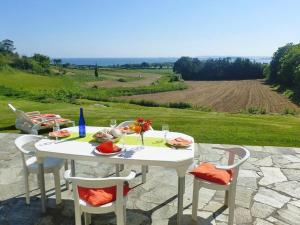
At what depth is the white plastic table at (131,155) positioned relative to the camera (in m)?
3.26

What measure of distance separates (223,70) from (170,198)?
7256 cm

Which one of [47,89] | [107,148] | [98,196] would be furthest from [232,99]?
[98,196]

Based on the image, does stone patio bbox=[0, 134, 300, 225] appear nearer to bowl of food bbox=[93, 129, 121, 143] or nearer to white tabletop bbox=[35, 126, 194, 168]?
white tabletop bbox=[35, 126, 194, 168]

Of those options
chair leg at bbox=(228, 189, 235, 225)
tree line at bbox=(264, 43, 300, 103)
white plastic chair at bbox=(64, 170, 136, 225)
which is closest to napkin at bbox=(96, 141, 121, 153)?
white plastic chair at bbox=(64, 170, 136, 225)

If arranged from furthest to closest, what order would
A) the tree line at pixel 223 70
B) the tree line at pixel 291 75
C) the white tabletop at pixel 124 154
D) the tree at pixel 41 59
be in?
the tree line at pixel 223 70
the tree at pixel 41 59
the tree line at pixel 291 75
the white tabletop at pixel 124 154

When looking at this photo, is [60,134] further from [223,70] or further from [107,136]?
[223,70]

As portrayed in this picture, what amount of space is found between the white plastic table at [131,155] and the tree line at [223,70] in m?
72.0

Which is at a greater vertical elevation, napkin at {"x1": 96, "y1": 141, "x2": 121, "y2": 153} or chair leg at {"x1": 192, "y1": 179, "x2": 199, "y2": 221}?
napkin at {"x1": 96, "y1": 141, "x2": 121, "y2": 153}

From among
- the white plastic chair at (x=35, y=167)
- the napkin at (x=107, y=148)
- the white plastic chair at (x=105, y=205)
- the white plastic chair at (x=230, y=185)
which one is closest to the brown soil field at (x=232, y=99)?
the white plastic chair at (x=230, y=185)

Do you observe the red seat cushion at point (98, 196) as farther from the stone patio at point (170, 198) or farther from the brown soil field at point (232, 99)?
the brown soil field at point (232, 99)

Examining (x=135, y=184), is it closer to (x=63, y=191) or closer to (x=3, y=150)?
(x=63, y=191)

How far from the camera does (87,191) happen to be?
3.10 meters

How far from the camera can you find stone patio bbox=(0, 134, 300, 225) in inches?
145

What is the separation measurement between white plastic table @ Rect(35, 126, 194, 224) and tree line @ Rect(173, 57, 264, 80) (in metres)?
72.0
